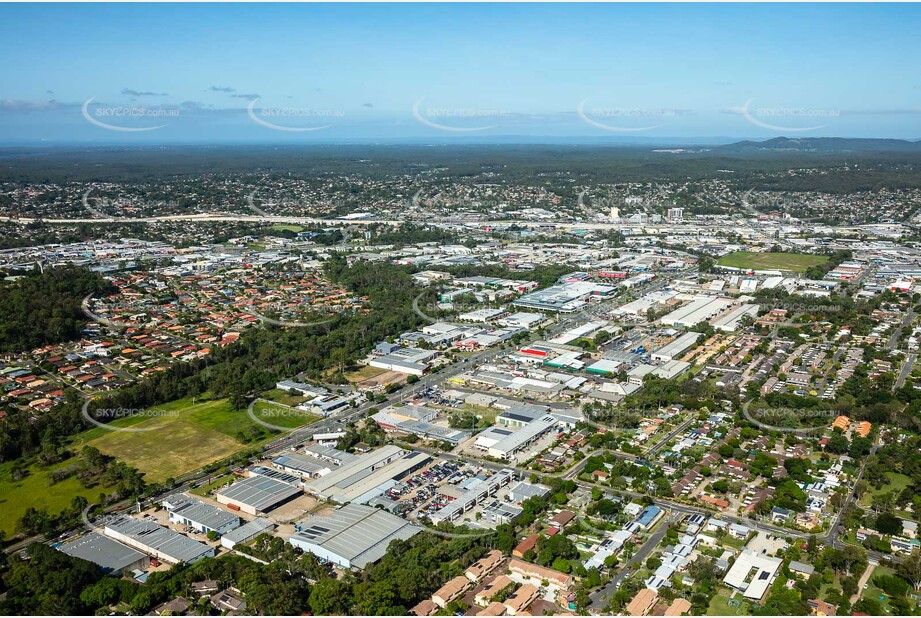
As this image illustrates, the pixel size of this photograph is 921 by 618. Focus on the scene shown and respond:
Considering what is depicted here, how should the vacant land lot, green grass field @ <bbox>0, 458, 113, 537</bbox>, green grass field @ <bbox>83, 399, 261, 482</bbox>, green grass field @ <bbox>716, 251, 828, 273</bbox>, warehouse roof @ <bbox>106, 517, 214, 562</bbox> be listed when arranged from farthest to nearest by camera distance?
green grass field @ <bbox>716, 251, 828, 273</bbox>, the vacant land lot, green grass field @ <bbox>83, 399, 261, 482</bbox>, green grass field @ <bbox>0, 458, 113, 537</bbox>, warehouse roof @ <bbox>106, 517, 214, 562</bbox>

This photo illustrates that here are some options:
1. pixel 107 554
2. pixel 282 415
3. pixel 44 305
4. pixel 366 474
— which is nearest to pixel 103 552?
pixel 107 554

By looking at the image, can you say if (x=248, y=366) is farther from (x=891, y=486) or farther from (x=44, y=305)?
(x=891, y=486)

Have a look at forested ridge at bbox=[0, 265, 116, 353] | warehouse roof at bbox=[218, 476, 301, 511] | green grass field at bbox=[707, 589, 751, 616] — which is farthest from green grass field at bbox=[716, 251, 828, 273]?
forested ridge at bbox=[0, 265, 116, 353]

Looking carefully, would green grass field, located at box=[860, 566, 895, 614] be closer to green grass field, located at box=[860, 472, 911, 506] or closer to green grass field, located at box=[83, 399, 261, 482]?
green grass field, located at box=[860, 472, 911, 506]

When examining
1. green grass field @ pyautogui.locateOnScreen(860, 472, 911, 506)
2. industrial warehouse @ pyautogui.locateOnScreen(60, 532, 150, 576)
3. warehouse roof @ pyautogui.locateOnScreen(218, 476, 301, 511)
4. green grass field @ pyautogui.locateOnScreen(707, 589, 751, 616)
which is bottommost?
industrial warehouse @ pyautogui.locateOnScreen(60, 532, 150, 576)

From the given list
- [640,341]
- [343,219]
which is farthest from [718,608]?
[343,219]

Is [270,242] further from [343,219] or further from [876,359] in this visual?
[876,359]

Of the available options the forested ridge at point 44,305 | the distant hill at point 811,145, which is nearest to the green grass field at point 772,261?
the forested ridge at point 44,305
